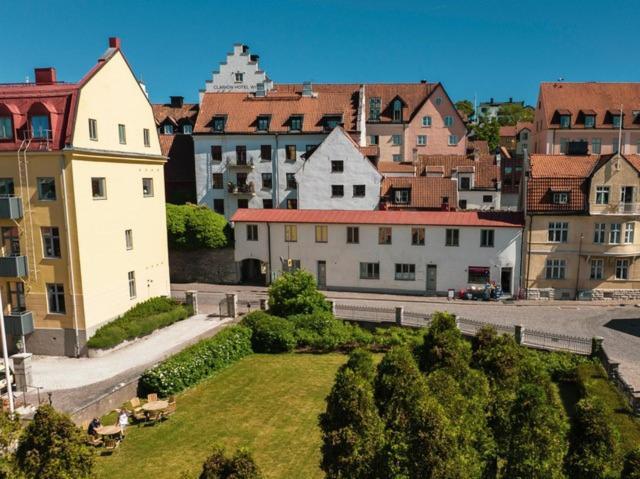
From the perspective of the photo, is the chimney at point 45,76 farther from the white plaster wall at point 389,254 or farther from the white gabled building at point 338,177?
the white gabled building at point 338,177

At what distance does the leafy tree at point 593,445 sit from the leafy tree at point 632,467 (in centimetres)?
119

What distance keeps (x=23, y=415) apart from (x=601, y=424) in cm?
2190

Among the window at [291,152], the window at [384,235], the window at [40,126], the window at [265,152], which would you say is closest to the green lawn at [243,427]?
the window at [384,235]

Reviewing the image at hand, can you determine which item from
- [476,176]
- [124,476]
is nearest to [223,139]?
[476,176]

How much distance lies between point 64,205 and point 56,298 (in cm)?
555

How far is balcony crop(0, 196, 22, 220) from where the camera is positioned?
3008 centimetres

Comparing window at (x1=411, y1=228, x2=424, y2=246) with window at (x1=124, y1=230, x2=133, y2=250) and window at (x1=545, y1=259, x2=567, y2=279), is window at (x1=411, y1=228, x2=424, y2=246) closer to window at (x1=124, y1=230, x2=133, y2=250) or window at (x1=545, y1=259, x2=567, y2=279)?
window at (x1=545, y1=259, x2=567, y2=279)

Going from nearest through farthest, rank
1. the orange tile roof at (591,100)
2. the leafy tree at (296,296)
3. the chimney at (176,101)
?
the leafy tree at (296,296) < the orange tile roof at (591,100) < the chimney at (176,101)

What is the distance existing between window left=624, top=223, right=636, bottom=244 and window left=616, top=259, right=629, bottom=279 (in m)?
1.59

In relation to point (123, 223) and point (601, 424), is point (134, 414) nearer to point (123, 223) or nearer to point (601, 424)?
point (123, 223)

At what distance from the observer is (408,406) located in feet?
52.2

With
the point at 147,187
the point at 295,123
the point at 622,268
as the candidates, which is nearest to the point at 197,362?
the point at 147,187

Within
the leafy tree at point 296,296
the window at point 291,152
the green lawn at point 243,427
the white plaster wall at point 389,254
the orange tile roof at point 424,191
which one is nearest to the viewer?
the green lawn at point 243,427

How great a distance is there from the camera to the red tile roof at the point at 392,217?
1682 inches
